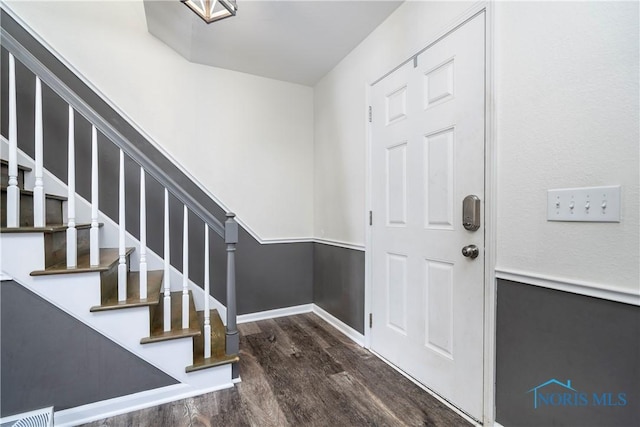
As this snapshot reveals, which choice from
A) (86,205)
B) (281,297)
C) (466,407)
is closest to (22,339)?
(86,205)

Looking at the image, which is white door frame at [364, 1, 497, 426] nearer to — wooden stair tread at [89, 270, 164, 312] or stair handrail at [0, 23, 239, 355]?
stair handrail at [0, 23, 239, 355]

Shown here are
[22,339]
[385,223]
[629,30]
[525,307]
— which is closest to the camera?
[629,30]

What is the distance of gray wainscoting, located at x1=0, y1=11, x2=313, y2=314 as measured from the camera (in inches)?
82.4

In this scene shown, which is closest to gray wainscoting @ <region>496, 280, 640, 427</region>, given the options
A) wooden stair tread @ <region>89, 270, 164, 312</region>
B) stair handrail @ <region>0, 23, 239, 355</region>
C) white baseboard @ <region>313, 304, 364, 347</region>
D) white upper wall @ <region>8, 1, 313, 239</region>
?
white baseboard @ <region>313, 304, 364, 347</region>

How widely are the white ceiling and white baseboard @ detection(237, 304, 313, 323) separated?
7.91 feet

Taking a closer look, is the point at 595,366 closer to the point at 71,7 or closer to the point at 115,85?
the point at 115,85

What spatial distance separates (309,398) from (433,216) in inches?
50.5

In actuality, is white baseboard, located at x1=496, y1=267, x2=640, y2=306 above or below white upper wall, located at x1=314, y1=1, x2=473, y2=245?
below

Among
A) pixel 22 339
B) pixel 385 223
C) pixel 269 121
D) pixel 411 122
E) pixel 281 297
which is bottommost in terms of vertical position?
pixel 281 297

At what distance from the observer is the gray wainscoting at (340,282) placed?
2.31 metres

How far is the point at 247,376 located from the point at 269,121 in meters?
2.29

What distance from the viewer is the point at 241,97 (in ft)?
9.11

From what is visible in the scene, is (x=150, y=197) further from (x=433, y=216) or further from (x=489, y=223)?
(x=489, y=223)

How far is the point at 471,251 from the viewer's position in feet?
4.58
